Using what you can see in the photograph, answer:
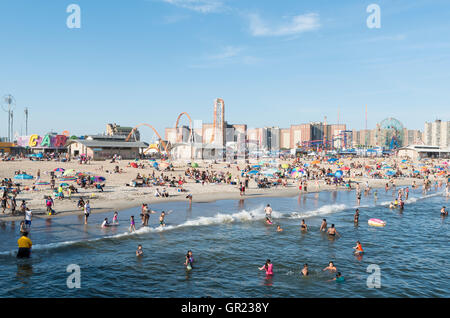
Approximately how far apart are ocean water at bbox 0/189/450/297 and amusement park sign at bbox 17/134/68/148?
196 feet

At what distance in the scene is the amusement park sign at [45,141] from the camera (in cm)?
7512

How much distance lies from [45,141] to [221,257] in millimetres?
72335

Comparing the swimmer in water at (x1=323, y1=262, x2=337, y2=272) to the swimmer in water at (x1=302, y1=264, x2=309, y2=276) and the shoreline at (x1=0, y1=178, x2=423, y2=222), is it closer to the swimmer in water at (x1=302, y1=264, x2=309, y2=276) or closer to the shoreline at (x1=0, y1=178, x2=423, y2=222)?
the swimmer in water at (x1=302, y1=264, x2=309, y2=276)

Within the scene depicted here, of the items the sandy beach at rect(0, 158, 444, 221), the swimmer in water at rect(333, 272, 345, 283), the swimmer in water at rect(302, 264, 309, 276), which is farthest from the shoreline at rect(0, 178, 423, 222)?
the swimmer in water at rect(333, 272, 345, 283)

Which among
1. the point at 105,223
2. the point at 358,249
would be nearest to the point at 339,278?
the point at 358,249

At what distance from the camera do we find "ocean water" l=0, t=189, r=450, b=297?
12969 mm

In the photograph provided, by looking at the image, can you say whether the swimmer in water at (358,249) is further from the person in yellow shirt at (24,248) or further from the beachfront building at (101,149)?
the beachfront building at (101,149)

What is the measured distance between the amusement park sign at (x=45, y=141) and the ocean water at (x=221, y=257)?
59850 millimetres

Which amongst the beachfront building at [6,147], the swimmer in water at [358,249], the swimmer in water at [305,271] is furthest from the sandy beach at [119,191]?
the beachfront building at [6,147]

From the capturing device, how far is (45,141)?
7531 centimetres

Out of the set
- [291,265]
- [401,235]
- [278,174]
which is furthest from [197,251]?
[278,174]

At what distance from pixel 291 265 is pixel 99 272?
8743 mm

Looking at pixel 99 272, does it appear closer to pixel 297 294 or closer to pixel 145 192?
pixel 297 294

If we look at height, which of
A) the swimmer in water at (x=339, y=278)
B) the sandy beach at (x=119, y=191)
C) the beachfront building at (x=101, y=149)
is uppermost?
the beachfront building at (x=101, y=149)
